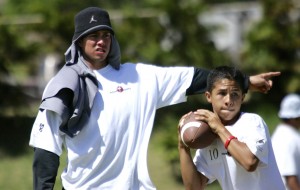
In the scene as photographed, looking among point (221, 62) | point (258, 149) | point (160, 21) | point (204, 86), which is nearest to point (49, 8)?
point (160, 21)

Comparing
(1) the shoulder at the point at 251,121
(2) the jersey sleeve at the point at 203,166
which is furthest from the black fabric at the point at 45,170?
(1) the shoulder at the point at 251,121

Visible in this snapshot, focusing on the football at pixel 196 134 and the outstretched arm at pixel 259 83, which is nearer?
the football at pixel 196 134

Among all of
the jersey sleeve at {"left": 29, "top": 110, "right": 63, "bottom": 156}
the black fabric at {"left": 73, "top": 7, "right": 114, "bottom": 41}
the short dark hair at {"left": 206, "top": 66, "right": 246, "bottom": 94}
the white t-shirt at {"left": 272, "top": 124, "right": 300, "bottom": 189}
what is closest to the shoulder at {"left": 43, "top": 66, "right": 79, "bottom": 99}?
the jersey sleeve at {"left": 29, "top": 110, "right": 63, "bottom": 156}

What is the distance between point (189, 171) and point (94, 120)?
1.97 ft

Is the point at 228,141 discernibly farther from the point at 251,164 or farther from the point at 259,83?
the point at 259,83

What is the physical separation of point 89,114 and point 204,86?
32.8 inches

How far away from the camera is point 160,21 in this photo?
13.1 m

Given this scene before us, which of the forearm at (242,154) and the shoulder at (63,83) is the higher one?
the shoulder at (63,83)

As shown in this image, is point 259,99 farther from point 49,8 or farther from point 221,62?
point 49,8

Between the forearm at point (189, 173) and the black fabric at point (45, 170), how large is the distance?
0.71 metres

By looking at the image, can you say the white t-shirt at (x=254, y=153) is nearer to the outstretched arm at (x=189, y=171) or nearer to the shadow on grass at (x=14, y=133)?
the outstretched arm at (x=189, y=171)

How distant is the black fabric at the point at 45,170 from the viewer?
5.03 metres

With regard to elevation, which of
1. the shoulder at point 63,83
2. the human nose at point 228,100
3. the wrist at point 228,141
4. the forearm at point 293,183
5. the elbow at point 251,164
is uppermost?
the shoulder at point 63,83

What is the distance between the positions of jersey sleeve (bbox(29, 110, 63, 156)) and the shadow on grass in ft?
24.1
